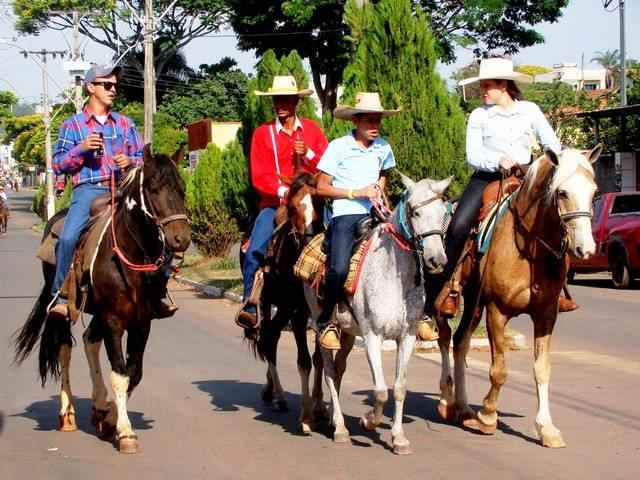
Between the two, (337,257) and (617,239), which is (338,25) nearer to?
(617,239)

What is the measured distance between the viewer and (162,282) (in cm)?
891

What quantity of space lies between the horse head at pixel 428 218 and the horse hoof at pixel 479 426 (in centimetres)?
196

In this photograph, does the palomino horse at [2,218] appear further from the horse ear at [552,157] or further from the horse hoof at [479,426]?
the horse ear at [552,157]

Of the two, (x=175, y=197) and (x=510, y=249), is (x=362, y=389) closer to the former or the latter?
(x=510, y=249)

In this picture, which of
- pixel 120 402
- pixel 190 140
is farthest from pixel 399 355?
pixel 190 140

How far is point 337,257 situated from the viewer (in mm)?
8359

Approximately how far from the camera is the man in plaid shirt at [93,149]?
359 inches

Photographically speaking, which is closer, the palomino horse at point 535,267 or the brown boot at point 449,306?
the palomino horse at point 535,267

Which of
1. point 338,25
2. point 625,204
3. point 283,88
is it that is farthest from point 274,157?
point 338,25

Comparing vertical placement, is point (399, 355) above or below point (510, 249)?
below

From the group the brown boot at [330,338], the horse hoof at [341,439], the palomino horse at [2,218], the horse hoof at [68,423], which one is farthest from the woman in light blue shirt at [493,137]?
the palomino horse at [2,218]

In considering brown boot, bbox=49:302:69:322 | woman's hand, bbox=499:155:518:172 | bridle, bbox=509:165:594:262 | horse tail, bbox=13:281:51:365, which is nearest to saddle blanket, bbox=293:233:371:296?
bridle, bbox=509:165:594:262

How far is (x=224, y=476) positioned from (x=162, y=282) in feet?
6.68

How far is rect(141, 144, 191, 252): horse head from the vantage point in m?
8.06
